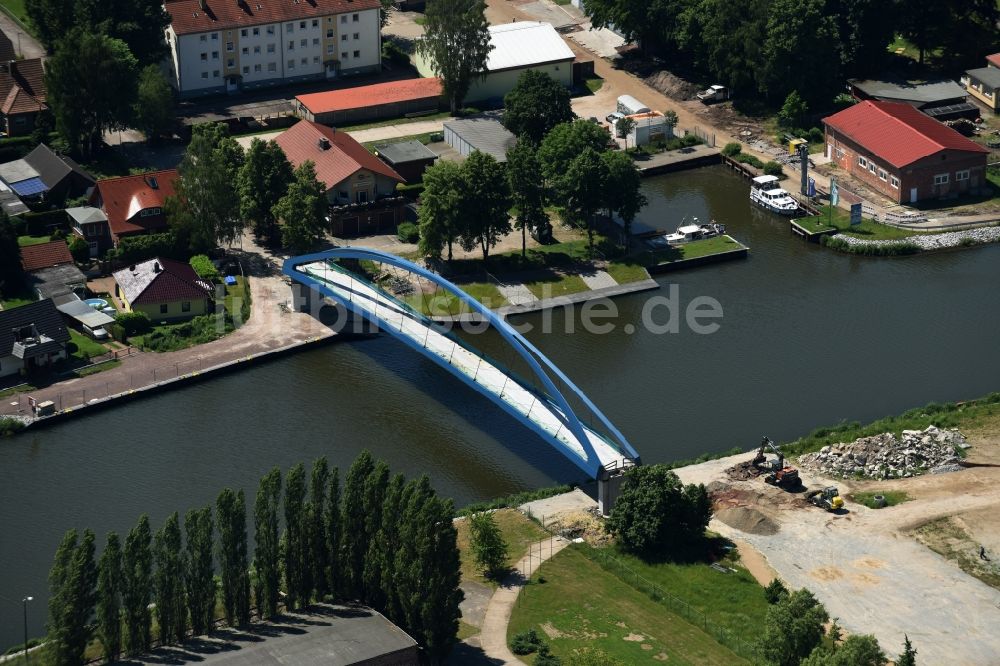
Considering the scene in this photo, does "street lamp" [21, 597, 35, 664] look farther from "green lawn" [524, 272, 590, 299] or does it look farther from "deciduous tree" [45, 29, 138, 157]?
"deciduous tree" [45, 29, 138, 157]

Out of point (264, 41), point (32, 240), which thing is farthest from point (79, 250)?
point (264, 41)

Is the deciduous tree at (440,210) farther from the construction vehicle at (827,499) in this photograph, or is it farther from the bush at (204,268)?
the construction vehicle at (827,499)

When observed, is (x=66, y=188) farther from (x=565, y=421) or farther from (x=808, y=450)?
(x=808, y=450)

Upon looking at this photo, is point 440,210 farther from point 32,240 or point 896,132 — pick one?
point 896,132

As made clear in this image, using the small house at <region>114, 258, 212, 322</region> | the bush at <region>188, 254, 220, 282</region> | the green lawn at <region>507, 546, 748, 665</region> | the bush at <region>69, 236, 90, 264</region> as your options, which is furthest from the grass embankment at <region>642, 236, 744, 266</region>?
the green lawn at <region>507, 546, 748, 665</region>

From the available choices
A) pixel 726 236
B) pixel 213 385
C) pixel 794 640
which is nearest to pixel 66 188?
pixel 213 385

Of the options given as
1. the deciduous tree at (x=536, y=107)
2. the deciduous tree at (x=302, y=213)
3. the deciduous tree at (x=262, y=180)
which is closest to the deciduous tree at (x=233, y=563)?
the deciduous tree at (x=302, y=213)
